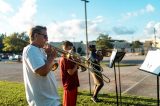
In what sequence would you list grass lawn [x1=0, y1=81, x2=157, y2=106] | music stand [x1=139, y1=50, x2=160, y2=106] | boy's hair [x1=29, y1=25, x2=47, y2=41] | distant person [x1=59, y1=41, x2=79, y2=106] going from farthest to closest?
grass lawn [x1=0, y1=81, x2=157, y2=106] → distant person [x1=59, y1=41, x2=79, y2=106] → music stand [x1=139, y1=50, x2=160, y2=106] → boy's hair [x1=29, y1=25, x2=47, y2=41]

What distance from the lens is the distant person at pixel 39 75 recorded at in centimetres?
410

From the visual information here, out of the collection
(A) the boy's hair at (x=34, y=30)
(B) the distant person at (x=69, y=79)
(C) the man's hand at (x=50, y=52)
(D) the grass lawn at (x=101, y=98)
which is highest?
(A) the boy's hair at (x=34, y=30)

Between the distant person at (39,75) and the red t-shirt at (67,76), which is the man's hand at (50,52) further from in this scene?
the red t-shirt at (67,76)

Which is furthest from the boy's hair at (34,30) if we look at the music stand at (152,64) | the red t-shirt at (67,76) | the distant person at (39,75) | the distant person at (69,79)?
the red t-shirt at (67,76)

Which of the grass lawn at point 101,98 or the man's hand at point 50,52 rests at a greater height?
the man's hand at point 50,52

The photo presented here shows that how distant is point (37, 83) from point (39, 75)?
0.13 meters

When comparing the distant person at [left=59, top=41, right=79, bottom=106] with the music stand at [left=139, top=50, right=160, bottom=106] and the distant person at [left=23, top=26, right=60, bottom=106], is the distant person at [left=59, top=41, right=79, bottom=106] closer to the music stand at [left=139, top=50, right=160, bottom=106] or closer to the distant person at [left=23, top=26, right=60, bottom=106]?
the music stand at [left=139, top=50, right=160, bottom=106]

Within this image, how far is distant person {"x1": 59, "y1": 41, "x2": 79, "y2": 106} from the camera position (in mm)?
7031

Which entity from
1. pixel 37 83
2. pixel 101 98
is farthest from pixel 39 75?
pixel 101 98

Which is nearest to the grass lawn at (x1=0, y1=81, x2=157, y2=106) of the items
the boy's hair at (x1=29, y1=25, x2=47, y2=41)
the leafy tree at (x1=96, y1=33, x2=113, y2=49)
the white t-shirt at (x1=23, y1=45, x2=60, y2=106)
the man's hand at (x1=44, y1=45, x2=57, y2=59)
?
the white t-shirt at (x1=23, y1=45, x2=60, y2=106)

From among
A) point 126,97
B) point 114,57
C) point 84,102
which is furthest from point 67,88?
point 126,97

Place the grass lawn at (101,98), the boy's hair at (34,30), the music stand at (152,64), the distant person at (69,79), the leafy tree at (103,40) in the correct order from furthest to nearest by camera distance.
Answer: the leafy tree at (103,40)
the grass lawn at (101,98)
the distant person at (69,79)
the music stand at (152,64)
the boy's hair at (34,30)

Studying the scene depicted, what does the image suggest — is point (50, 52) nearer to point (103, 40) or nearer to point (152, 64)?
point (152, 64)

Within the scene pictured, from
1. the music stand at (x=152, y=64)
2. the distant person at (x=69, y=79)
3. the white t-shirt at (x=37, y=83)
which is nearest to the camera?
the white t-shirt at (x=37, y=83)
